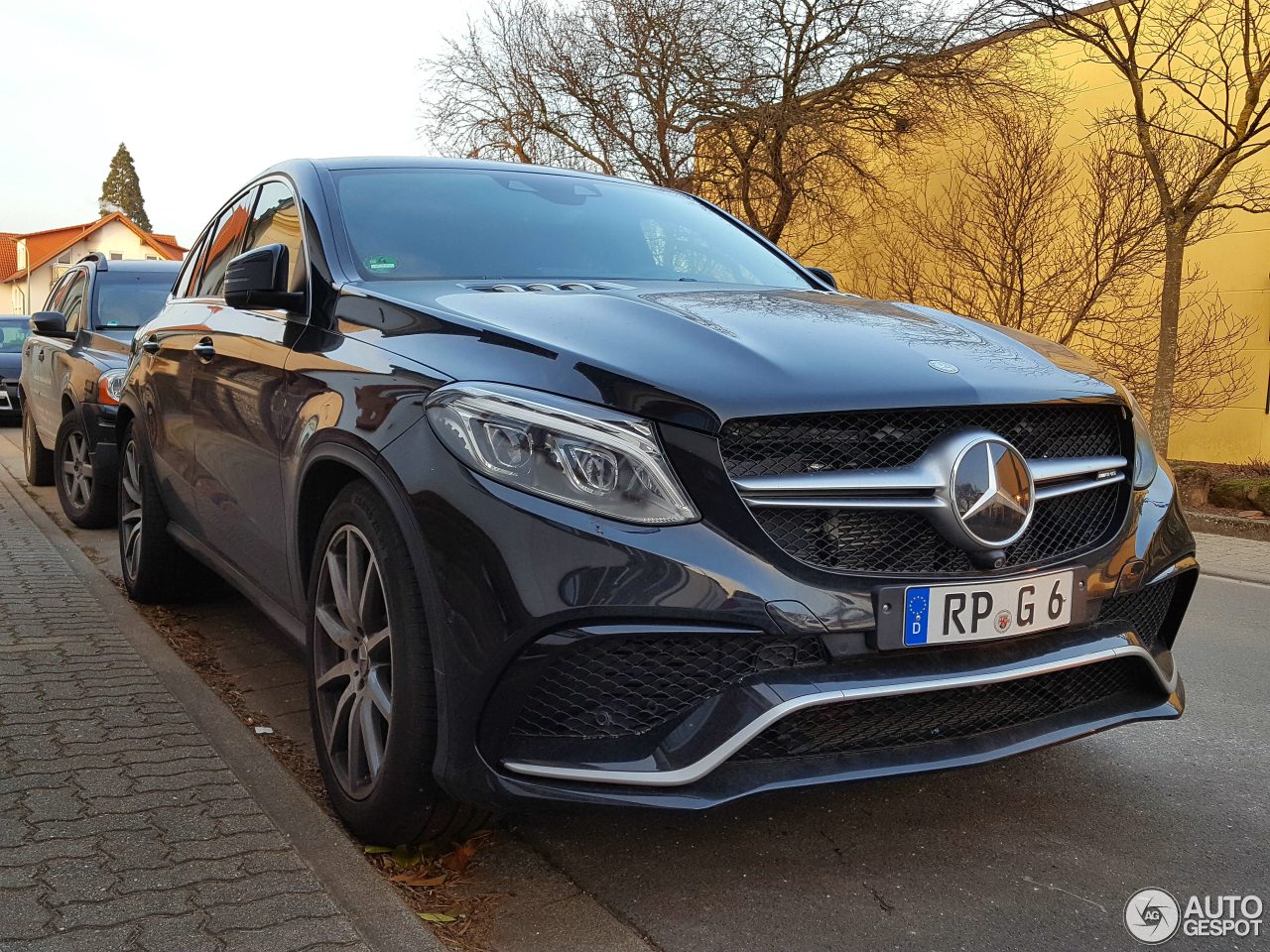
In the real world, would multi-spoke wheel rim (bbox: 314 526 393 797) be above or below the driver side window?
below

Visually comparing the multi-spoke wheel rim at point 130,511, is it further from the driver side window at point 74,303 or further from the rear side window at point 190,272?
the driver side window at point 74,303

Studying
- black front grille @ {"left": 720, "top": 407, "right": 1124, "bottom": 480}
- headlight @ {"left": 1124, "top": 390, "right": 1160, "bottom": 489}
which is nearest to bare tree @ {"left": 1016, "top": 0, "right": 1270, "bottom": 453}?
headlight @ {"left": 1124, "top": 390, "right": 1160, "bottom": 489}

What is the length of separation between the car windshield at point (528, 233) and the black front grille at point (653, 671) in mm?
1442

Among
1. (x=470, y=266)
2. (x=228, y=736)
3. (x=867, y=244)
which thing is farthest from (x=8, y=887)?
(x=867, y=244)

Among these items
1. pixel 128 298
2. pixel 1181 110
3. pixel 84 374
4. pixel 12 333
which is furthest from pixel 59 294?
pixel 1181 110

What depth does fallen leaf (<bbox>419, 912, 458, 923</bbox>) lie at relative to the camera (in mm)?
2528

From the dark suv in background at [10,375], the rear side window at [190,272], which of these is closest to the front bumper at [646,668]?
the rear side window at [190,272]

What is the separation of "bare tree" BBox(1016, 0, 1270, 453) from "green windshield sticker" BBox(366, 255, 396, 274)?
866cm

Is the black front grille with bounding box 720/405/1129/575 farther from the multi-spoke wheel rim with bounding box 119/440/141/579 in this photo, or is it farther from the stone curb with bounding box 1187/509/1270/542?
the stone curb with bounding box 1187/509/1270/542

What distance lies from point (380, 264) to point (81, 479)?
509 cm

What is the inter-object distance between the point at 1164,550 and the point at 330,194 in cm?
254

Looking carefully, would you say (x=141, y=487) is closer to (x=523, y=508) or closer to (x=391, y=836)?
→ (x=391, y=836)

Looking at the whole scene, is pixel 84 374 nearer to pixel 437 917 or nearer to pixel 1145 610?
pixel 437 917

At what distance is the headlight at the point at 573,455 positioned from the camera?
234 centimetres
